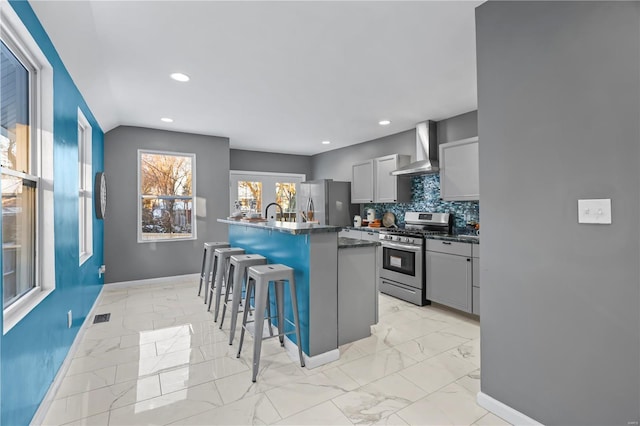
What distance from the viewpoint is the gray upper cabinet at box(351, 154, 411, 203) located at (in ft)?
16.3

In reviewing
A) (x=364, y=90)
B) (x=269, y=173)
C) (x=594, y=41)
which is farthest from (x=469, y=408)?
(x=269, y=173)

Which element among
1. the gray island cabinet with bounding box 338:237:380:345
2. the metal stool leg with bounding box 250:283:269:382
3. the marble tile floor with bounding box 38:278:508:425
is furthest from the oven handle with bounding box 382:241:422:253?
the metal stool leg with bounding box 250:283:269:382

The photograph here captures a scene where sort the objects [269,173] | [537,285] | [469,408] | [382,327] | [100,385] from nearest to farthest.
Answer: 1. [537,285]
2. [469,408]
3. [100,385]
4. [382,327]
5. [269,173]

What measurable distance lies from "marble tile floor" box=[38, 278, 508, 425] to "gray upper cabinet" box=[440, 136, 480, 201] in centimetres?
156

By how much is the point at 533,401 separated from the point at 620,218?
107 cm

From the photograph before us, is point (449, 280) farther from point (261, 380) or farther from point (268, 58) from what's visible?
point (268, 58)

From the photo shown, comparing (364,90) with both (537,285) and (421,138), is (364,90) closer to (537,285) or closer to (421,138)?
(421,138)

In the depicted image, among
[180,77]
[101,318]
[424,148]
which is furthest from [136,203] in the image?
[424,148]

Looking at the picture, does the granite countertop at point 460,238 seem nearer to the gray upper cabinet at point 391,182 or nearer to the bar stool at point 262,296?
the gray upper cabinet at point 391,182

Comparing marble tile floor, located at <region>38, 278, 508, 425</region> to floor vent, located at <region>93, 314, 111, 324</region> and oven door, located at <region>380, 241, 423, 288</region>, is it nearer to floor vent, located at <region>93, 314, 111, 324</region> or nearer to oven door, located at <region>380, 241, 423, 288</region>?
floor vent, located at <region>93, 314, 111, 324</region>

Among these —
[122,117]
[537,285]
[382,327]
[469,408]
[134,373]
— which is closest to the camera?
[537,285]

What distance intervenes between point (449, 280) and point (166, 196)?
450cm

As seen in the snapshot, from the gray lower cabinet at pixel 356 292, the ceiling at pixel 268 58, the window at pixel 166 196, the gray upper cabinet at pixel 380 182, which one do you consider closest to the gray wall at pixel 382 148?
the ceiling at pixel 268 58

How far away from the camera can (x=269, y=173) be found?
698 cm
